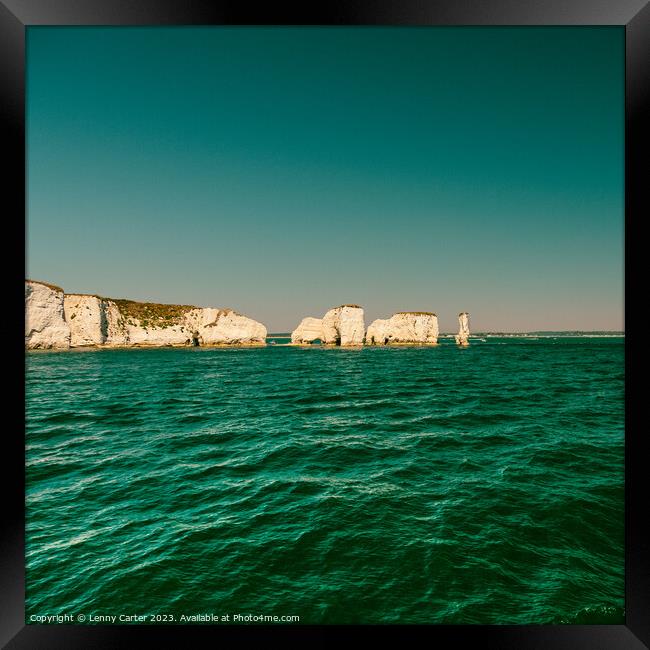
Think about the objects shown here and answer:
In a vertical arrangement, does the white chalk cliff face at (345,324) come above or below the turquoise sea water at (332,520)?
above

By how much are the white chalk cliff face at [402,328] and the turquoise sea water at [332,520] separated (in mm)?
63378

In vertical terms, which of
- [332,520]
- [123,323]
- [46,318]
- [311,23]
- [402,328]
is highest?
[46,318]

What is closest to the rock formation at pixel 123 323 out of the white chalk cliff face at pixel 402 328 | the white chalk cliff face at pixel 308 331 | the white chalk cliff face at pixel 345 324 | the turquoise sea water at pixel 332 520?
the white chalk cliff face at pixel 308 331

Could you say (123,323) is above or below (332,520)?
above

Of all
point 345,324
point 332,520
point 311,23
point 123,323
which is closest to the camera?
point 311,23

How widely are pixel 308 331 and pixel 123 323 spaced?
3804 centimetres

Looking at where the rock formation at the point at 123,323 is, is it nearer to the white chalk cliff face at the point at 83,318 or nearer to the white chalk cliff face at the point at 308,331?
the white chalk cliff face at the point at 83,318

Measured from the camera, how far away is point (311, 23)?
76.4 inches

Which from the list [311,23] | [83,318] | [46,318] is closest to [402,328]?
[83,318]

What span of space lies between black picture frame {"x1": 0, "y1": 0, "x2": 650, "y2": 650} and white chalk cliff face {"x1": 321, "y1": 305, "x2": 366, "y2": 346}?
6471cm

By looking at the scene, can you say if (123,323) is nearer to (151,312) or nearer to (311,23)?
(151,312)

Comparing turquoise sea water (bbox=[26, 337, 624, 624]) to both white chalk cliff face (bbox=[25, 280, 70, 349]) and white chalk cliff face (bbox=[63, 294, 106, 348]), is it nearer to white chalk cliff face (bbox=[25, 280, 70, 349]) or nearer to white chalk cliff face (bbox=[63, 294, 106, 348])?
white chalk cliff face (bbox=[25, 280, 70, 349])

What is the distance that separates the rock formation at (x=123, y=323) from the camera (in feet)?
145

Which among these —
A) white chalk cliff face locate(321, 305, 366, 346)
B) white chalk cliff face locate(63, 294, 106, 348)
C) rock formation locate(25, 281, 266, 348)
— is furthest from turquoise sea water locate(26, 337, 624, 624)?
white chalk cliff face locate(321, 305, 366, 346)
